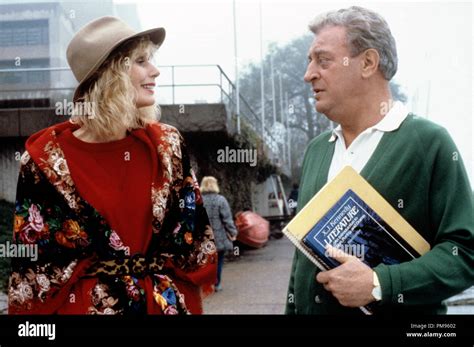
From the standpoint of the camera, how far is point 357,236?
1500 millimetres

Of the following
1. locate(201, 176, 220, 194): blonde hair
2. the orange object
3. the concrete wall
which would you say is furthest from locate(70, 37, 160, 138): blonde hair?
the orange object

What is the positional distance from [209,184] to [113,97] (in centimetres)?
411

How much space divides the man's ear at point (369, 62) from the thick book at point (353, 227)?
0.24 metres

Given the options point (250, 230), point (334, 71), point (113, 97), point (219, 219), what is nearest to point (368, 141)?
point (334, 71)

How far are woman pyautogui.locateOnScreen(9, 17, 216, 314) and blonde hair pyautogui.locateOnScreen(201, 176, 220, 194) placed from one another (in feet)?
13.1

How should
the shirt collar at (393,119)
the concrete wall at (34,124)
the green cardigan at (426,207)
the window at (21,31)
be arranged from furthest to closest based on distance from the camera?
the concrete wall at (34,124) < the window at (21,31) < the shirt collar at (393,119) < the green cardigan at (426,207)

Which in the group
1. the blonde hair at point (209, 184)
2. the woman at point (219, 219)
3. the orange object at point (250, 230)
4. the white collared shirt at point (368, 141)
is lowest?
the orange object at point (250, 230)

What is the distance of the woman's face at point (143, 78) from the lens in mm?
1663

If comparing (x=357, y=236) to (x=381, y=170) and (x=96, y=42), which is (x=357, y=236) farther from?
(x=96, y=42)

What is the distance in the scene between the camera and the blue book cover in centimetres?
147

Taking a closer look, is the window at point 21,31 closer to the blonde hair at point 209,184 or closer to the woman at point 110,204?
the woman at point 110,204

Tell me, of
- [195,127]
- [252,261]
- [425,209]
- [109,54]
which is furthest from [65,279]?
[252,261]

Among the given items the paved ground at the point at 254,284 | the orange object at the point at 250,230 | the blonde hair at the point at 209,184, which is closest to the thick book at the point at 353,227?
the paved ground at the point at 254,284

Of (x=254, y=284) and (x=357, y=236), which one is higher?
(x=357, y=236)
